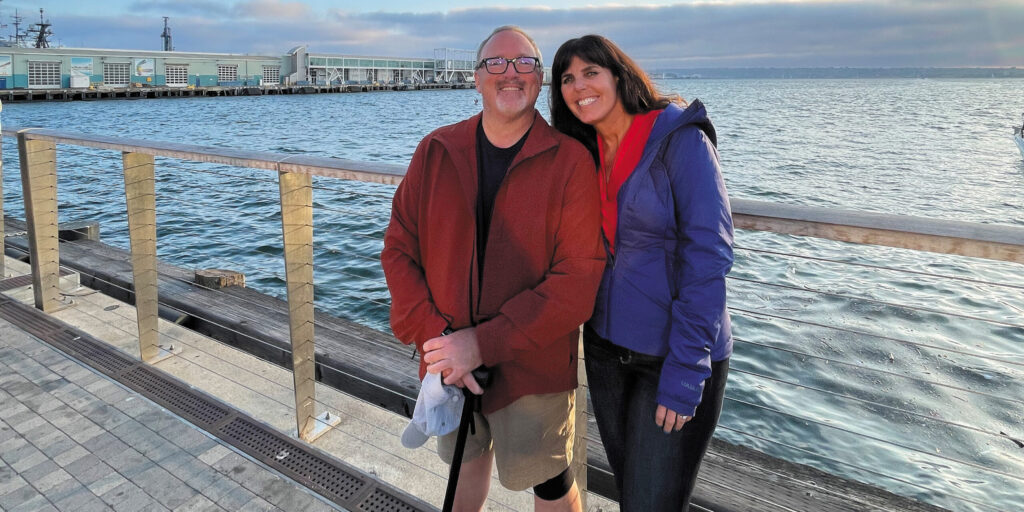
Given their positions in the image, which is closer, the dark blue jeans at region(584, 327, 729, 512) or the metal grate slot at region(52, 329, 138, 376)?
the dark blue jeans at region(584, 327, 729, 512)

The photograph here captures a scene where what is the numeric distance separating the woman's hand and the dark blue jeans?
0.11ft

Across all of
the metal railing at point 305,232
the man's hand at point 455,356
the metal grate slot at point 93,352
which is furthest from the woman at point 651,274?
the metal grate slot at point 93,352

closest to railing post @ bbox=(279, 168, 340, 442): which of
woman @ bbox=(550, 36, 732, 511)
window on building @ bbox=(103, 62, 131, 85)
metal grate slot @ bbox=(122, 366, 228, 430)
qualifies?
metal grate slot @ bbox=(122, 366, 228, 430)

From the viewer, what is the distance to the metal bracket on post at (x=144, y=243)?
335 cm

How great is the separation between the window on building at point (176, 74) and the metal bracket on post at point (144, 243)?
2819 inches

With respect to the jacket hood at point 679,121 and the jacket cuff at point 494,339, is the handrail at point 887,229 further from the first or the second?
the jacket cuff at point 494,339

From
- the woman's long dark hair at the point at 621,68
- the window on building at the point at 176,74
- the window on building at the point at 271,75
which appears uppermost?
the window on building at the point at 271,75

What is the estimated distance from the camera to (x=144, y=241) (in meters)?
3.47

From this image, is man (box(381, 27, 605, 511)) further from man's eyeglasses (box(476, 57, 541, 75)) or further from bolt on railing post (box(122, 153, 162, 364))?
bolt on railing post (box(122, 153, 162, 364))

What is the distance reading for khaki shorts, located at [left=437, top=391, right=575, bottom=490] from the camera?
75.1 inches

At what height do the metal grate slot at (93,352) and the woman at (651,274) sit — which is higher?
the woman at (651,274)

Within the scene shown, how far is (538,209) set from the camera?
177 cm

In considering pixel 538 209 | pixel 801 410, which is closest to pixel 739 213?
pixel 538 209

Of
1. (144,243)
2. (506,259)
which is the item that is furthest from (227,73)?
(506,259)
